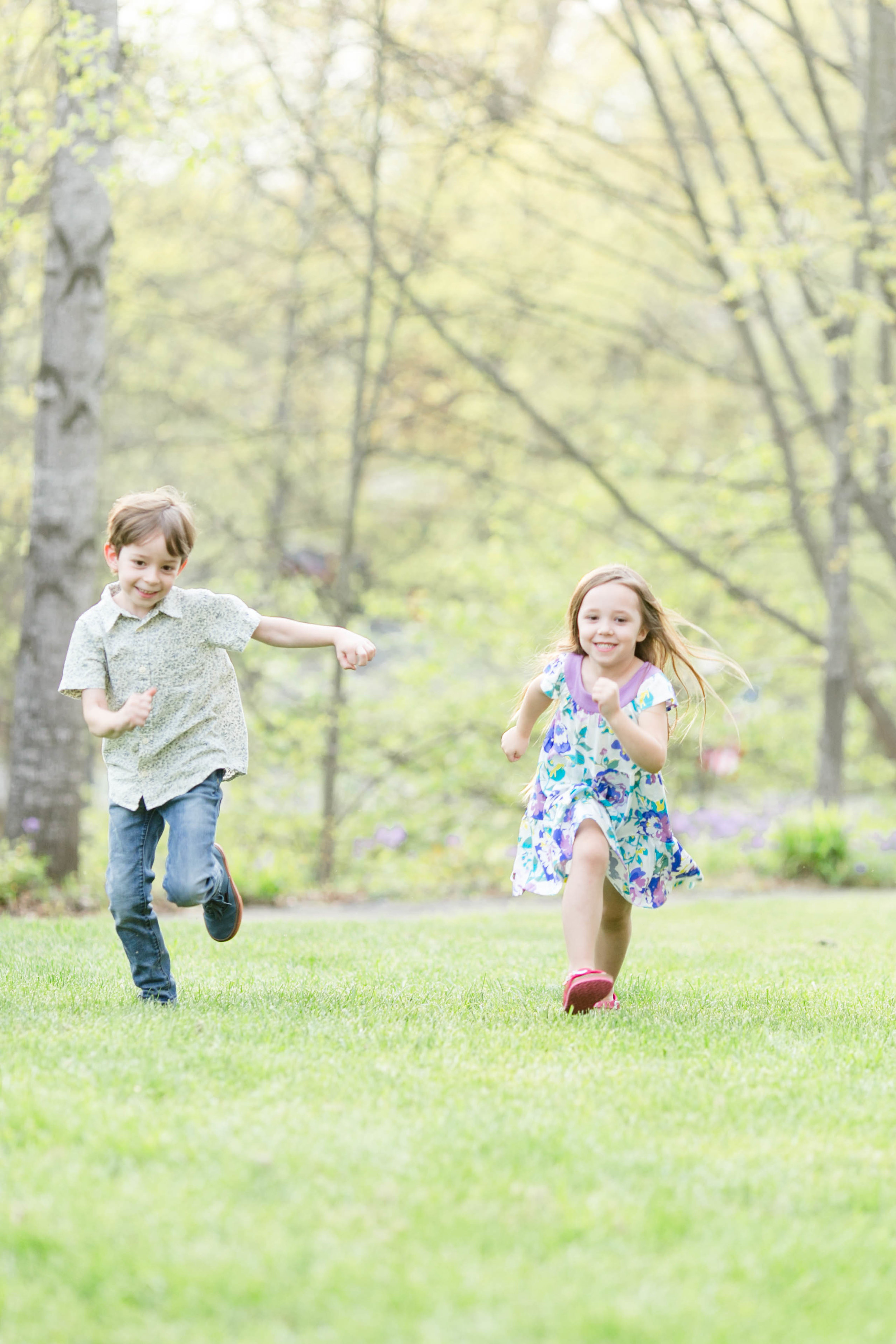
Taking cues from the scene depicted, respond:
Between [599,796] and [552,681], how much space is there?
0.41 m

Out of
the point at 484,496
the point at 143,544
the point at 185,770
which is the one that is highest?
the point at 484,496

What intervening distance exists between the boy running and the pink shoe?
3.70 ft

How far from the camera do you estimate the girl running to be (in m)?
4.32

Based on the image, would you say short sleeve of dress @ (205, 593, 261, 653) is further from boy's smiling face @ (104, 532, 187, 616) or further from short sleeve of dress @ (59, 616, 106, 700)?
short sleeve of dress @ (59, 616, 106, 700)

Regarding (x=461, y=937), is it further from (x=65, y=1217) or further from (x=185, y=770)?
(x=65, y=1217)

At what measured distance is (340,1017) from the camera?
3.95m

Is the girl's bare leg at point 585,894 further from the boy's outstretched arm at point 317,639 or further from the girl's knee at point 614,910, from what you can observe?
the boy's outstretched arm at point 317,639

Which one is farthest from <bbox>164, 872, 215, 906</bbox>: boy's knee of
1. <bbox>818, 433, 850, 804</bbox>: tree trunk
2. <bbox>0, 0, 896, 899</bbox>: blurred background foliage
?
<bbox>818, 433, 850, 804</bbox>: tree trunk

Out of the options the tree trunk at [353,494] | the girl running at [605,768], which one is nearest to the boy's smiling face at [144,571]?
the girl running at [605,768]

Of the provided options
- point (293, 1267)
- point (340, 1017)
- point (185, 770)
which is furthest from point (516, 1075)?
point (185, 770)

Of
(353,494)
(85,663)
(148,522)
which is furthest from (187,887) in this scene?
(353,494)

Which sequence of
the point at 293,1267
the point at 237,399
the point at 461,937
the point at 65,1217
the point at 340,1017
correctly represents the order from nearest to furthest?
the point at 293,1267 < the point at 65,1217 < the point at 340,1017 < the point at 461,937 < the point at 237,399

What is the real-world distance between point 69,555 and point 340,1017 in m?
4.94

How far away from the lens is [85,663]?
419 centimetres
